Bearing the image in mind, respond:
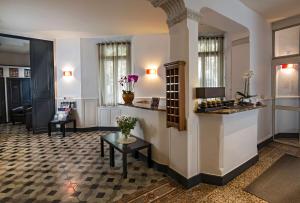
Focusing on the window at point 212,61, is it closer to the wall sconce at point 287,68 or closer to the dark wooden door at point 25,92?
the wall sconce at point 287,68

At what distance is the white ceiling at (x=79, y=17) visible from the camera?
372 centimetres

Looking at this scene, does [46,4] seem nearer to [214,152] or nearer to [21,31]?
[21,31]

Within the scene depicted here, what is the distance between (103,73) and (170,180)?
4.30 m

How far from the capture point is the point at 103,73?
620 cm

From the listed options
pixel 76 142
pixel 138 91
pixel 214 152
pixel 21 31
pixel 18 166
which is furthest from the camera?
pixel 138 91

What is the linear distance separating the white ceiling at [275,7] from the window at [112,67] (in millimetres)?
3622

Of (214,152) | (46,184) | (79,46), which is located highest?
(79,46)

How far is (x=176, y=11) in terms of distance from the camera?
2.70 m

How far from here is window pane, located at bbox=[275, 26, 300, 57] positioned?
436 cm

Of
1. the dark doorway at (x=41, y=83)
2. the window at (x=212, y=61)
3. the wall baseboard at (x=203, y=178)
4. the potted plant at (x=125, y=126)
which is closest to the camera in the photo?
the wall baseboard at (x=203, y=178)

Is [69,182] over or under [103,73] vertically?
under

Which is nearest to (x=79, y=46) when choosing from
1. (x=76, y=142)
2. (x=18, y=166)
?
(x=76, y=142)

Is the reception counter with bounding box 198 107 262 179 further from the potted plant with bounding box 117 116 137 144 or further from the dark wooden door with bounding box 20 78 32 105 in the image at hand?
the dark wooden door with bounding box 20 78 32 105

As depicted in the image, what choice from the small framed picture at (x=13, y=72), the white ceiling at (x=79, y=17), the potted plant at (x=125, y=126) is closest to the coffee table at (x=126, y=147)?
the potted plant at (x=125, y=126)
